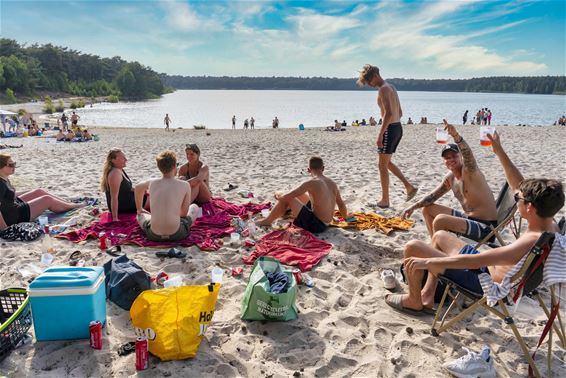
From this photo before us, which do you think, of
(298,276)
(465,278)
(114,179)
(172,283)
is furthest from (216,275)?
(114,179)

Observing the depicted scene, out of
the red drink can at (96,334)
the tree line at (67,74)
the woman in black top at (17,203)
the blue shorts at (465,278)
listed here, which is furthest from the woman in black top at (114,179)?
the tree line at (67,74)

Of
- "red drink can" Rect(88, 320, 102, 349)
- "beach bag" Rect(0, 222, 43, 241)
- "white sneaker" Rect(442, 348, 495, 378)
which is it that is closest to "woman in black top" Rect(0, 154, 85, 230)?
"beach bag" Rect(0, 222, 43, 241)

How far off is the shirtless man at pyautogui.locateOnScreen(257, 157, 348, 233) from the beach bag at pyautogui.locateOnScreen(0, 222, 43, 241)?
2865 mm

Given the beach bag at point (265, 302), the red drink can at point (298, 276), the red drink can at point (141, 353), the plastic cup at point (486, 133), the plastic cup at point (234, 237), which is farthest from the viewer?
the plastic cup at point (234, 237)

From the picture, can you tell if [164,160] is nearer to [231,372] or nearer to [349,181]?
[231,372]

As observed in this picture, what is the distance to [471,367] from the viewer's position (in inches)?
96.1

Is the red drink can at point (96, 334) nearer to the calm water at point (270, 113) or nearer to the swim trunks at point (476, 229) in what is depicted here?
the swim trunks at point (476, 229)

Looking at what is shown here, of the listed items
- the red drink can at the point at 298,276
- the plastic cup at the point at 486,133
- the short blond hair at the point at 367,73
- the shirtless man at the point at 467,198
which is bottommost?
the red drink can at the point at 298,276

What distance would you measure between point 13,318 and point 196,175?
11.4 feet

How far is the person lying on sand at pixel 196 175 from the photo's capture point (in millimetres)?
5598

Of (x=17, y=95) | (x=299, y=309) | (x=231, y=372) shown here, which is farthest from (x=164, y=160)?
(x=17, y=95)

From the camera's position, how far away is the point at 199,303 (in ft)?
8.63

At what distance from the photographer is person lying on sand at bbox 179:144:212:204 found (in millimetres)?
5598

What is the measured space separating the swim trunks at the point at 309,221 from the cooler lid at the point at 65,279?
2610mm
